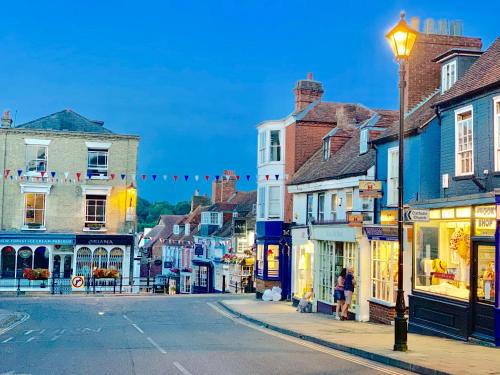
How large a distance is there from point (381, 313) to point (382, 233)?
275cm

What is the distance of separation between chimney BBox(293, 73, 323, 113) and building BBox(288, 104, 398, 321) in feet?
11.3

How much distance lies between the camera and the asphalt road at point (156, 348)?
12844 millimetres

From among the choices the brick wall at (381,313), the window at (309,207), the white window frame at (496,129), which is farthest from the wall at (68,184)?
the white window frame at (496,129)

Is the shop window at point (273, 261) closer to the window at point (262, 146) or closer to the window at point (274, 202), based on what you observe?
the window at point (274, 202)

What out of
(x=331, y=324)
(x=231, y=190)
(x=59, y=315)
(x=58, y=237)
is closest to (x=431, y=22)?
(x=331, y=324)

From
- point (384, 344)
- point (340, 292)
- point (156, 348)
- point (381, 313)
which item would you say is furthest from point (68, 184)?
point (384, 344)

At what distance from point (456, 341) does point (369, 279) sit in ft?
22.9

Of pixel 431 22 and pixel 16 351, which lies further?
pixel 431 22

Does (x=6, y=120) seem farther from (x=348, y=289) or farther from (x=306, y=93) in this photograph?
(x=348, y=289)

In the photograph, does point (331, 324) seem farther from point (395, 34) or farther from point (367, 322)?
point (395, 34)

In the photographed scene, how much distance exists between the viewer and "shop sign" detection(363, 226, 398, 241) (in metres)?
21.1

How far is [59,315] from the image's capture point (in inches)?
1033

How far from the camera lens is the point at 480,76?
18.3 metres

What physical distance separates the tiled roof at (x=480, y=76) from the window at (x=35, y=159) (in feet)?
107
